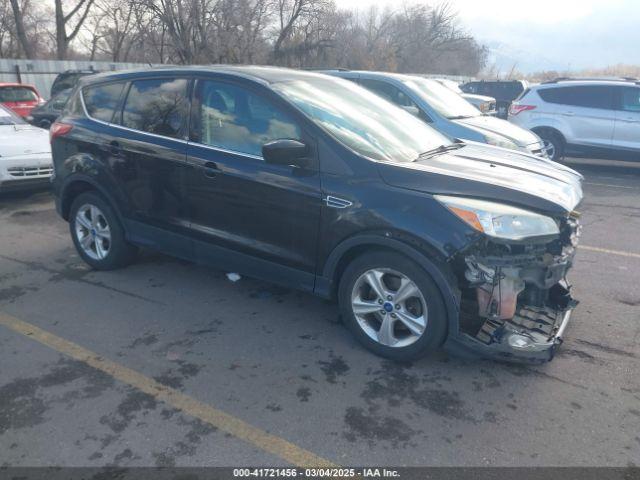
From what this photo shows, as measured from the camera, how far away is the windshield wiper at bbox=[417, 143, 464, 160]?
411 cm

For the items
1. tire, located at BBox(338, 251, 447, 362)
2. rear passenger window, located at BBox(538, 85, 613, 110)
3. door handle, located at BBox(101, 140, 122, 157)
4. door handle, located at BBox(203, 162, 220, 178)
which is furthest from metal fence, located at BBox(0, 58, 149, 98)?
tire, located at BBox(338, 251, 447, 362)

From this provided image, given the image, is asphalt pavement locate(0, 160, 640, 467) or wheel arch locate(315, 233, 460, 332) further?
wheel arch locate(315, 233, 460, 332)

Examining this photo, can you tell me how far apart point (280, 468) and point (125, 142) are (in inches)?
127

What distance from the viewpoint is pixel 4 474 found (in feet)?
8.52

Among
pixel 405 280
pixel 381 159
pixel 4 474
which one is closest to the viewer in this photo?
pixel 4 474

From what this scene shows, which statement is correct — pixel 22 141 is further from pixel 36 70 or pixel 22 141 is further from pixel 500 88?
pixel 500 88

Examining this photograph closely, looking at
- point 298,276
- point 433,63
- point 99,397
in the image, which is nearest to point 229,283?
point 298,276

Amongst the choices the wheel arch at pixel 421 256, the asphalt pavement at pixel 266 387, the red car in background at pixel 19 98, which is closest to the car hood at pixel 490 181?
the wheel arch at pixel 421 256

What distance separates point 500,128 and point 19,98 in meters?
12.7

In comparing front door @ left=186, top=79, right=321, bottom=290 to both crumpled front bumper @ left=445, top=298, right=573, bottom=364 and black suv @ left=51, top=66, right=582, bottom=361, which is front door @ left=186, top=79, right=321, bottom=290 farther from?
crumpled front bumper @ left=445, top=298, right=573, bottom=364

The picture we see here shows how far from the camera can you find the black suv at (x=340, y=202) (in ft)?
10.9

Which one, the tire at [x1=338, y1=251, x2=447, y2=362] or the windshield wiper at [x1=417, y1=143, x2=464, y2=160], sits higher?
the windshield wiper at [x1=417, y1=143, x2=464, y2=160]

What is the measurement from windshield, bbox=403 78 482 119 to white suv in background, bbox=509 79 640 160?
11.2 ft

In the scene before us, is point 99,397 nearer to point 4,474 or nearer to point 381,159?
point 4,474
